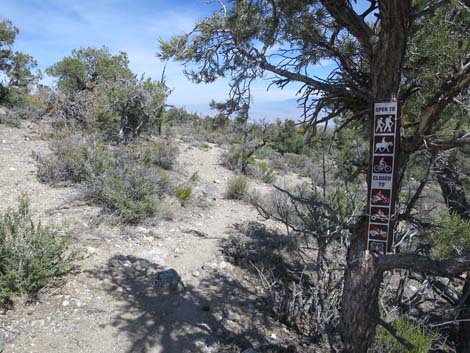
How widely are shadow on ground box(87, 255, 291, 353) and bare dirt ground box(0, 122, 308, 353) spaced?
0.03ft

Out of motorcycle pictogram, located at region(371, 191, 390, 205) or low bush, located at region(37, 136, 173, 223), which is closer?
motorcycle pictogram, located at region(371, 191, 390, 205)

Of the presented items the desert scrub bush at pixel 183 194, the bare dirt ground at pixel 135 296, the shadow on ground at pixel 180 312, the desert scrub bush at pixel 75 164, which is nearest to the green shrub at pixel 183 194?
the desert scrub bush at pixel 183 194

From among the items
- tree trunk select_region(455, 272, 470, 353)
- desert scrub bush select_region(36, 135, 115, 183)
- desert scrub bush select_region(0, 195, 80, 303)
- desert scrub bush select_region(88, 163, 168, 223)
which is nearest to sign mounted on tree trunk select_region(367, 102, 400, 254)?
tree trunk select_region(455, 272, 470, 353)

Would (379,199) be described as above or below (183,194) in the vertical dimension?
above

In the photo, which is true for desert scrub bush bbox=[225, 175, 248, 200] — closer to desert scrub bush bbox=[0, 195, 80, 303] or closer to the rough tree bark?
desert scrub bush bbox=[0, 195, 80, 303]

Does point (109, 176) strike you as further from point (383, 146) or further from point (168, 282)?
point (383, 146)

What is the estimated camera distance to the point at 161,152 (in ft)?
32.1

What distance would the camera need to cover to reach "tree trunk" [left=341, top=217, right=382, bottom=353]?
7.09 ft

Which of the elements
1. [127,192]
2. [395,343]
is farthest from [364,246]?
[127,192]

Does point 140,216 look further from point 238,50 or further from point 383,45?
point 383,45

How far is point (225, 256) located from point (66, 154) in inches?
170

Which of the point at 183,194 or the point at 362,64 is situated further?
the point at 183,194

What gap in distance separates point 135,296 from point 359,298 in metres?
2.53

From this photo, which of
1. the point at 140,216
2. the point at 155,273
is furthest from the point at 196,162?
the point at 155,273
